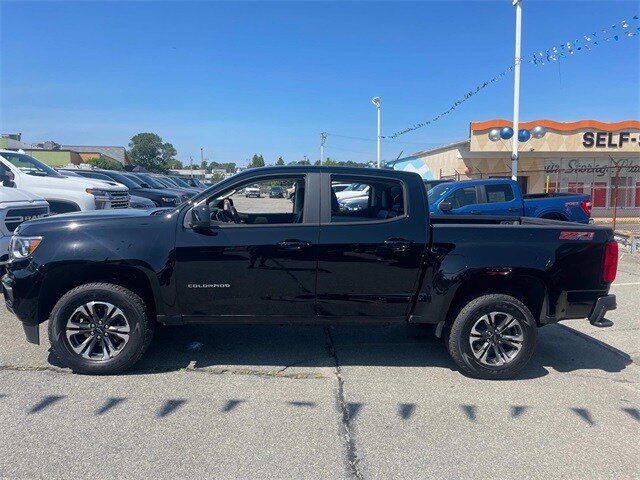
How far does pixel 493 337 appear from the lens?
183 inches

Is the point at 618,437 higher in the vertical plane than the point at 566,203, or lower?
lower

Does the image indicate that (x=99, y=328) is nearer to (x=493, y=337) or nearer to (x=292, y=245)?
(x=292, y=245)

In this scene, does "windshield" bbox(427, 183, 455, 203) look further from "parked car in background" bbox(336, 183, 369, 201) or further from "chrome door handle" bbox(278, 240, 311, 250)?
"chrome door handle" bbox(278, 240, 311, 250)

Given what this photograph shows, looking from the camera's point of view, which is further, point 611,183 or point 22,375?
point 611,183

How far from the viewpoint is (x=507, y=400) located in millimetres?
4227

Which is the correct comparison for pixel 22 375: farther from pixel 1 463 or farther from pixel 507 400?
pixel 507 400

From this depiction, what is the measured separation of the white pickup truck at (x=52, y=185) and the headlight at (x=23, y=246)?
5688 mm

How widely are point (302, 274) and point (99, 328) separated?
6.11 ft

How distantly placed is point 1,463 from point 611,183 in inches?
1185

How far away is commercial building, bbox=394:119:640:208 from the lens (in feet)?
86.0

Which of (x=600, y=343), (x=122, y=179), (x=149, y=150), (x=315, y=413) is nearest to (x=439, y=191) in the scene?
A: (x=600, y=343)

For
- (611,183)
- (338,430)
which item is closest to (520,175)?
(611,183)

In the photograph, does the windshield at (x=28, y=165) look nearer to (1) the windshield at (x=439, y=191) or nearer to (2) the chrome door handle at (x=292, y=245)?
(2) the chrome door handle at (x=292, y=245)

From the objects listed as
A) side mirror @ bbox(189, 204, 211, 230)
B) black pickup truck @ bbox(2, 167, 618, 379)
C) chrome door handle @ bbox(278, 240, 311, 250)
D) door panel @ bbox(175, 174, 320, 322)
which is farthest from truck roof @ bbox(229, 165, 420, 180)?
chrome door handle @ bbox(278, 240, 311, 250)
